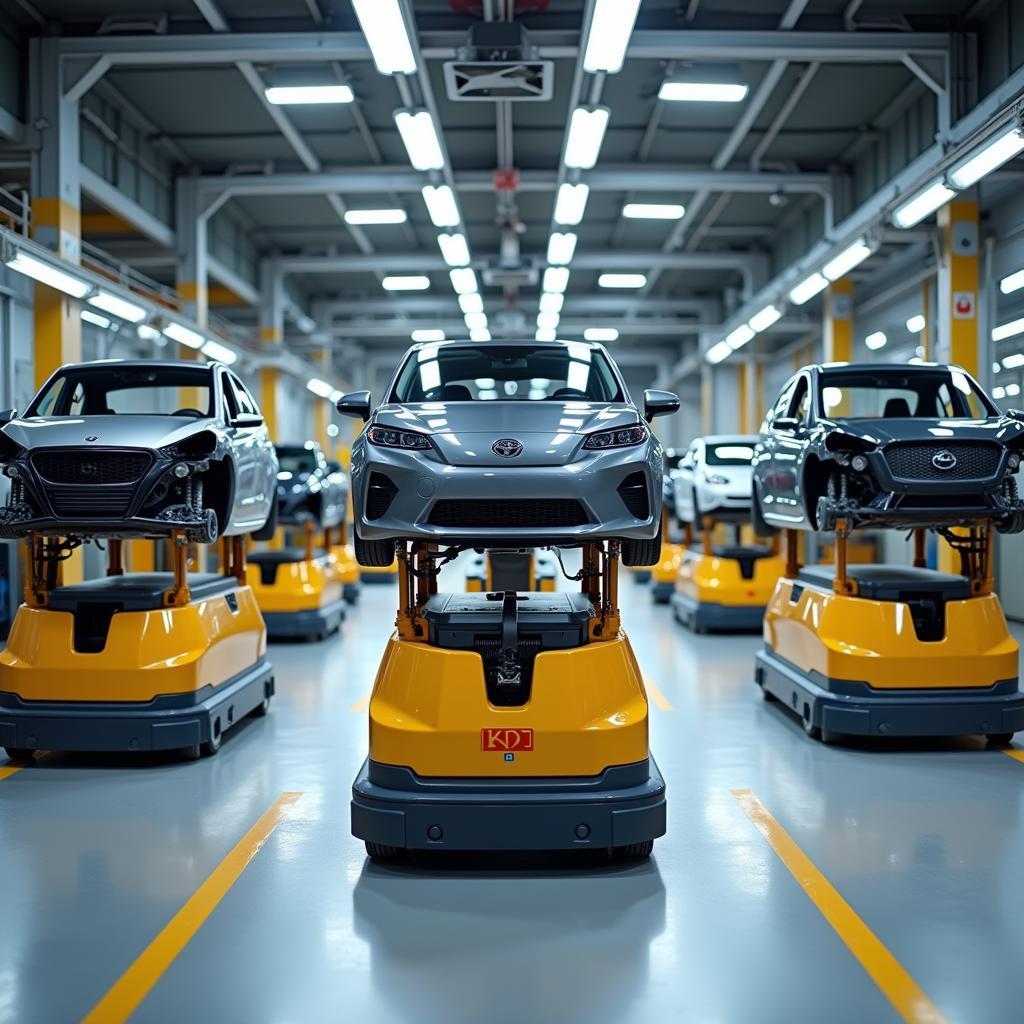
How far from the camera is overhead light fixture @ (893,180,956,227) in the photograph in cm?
966

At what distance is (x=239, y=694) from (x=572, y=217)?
9828 mm

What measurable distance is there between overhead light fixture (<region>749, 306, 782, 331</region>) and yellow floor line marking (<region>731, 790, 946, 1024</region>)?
12631 mm

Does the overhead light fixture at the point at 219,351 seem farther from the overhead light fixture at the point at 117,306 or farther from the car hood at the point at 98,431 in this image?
the car hood at the point at 98,431

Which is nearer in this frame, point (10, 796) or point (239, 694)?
point (10, 796)

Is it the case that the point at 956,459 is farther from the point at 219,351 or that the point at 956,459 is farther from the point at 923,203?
the point at 219,351

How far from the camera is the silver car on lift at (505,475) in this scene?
404 cm

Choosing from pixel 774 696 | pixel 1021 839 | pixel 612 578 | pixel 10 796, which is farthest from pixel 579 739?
pixel 774 696

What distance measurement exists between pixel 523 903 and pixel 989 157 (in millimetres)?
7635

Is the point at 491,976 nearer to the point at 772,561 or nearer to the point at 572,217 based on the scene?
the point at 772,561

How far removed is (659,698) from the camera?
312 inches

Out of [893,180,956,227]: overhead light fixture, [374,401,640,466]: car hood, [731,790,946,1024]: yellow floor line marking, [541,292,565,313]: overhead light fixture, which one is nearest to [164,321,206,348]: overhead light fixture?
[541,292,565,313]: overhead light fixture

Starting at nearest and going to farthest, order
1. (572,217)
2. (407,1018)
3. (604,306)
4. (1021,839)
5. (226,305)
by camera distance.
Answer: (407,1018)
(1021,839)
(572,217)
(226,305)
(604,306)

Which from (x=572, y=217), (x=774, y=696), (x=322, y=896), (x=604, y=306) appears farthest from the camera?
(x=604, y=306)

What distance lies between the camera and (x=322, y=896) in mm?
3863
